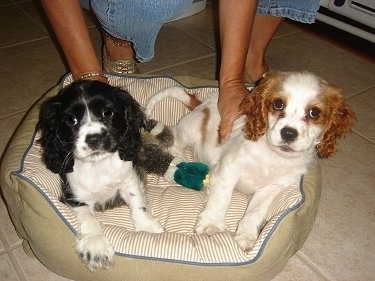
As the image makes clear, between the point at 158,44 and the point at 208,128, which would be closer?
the point at 208,128

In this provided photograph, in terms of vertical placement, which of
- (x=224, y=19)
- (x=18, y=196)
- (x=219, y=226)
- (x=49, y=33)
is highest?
(x=224, y=19)

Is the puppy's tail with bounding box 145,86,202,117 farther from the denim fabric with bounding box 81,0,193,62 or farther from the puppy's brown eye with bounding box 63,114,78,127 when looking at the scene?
the puppy's brown eye with bounding box 63,114,78,127

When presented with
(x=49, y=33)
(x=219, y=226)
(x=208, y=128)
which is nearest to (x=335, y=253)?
(x=219, y=226)

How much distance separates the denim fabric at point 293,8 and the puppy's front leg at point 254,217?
144 centimetres

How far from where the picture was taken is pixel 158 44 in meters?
4.29

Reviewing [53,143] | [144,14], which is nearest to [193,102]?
[144,14]

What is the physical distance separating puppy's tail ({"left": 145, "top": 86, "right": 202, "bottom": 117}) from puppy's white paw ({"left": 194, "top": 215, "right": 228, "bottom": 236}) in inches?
34.1

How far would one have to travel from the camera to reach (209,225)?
7.05 ft

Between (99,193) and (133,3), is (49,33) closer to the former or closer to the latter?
(133,3)

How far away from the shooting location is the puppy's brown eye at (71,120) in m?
1.82

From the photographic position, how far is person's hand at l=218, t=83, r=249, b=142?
7.80 ft

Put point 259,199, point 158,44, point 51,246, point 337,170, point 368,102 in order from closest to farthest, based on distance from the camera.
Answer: point 51,246 < point 259,199 < point 337,170 < point 368,102 < point 158,44

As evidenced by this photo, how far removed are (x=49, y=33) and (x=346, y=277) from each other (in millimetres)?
3595

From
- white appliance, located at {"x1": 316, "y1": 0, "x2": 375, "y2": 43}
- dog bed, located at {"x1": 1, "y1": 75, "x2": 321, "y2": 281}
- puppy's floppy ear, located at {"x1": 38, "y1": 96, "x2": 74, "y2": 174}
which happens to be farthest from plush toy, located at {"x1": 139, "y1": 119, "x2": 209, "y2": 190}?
white appliance, located at {"x1": 316, "y1": 0, "x2": 375, "y2": 43}
